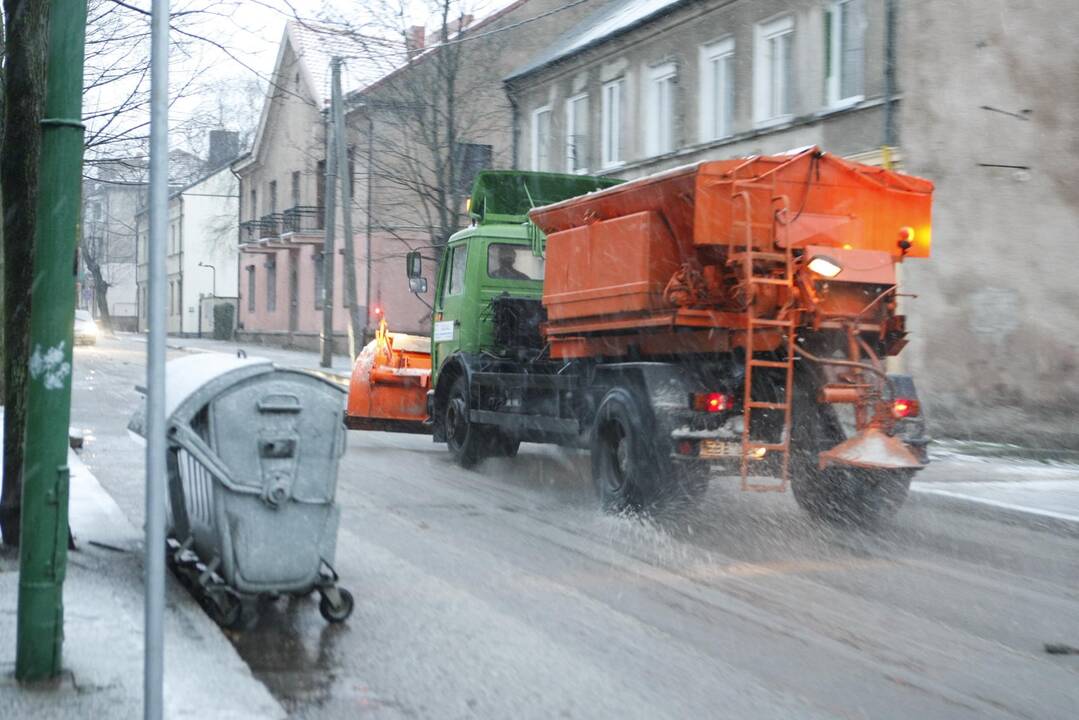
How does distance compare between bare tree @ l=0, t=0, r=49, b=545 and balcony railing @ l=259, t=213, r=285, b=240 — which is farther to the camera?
balcony railing @ l=259, t=213, r=285, b=240

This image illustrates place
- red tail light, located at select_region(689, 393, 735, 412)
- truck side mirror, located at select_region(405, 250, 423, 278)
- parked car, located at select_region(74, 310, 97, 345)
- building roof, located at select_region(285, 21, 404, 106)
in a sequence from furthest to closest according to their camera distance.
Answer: parked car, located at select_region(74, 310, 97, 345) → building roof, located at select_region(285, 21, 404, 106) → truck side mirror, located at select_region(405, 250, 423, 278) → red tail light, located at select_region(689, 393, 735, 412)

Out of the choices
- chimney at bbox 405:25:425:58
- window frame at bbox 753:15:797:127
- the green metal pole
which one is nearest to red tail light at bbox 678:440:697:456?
the green metal pole

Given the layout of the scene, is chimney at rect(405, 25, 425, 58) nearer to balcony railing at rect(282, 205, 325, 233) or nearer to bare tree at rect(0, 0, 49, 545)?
balcony railing at rect(282, 205, 325, 233)

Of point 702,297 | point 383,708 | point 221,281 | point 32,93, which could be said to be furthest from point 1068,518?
point 221,281

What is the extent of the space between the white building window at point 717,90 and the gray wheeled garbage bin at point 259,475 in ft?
54.7

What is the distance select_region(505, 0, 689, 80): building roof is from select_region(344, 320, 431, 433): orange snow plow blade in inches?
405

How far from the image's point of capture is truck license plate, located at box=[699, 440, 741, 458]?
910 cm

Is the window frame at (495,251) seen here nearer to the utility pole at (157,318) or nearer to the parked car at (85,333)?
the utility pole at (157,318)

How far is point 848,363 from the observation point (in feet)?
29.7

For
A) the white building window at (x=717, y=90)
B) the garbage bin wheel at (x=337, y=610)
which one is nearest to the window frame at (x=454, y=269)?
the garbage bin wheel at (x=337, y=610)

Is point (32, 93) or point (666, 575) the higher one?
point (32, 93)

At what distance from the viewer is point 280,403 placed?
6074 mm

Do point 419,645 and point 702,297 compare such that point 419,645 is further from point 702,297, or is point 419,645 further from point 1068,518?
point 1068,518

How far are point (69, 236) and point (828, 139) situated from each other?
15.5m
